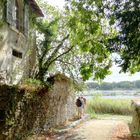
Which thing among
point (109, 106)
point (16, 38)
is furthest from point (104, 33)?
point (109, 106)

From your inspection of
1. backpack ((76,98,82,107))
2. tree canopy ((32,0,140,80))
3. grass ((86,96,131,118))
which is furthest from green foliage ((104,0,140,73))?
grass ((86,96,131,118))

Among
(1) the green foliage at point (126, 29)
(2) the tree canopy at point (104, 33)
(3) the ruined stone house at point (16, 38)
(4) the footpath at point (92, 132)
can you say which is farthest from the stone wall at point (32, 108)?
(1) the green foliage at point (126, 29)

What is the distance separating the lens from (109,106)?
34156 millimetres

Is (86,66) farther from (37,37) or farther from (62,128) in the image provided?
(37,37)

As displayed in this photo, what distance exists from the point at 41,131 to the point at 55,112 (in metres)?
3.24

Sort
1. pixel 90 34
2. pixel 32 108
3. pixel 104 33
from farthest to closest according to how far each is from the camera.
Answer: pixel 32 108 < pixel 104 33 < pixel 90 34

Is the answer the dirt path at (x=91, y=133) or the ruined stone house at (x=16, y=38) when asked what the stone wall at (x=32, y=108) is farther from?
the ruined stone house at (x=16, y=38)

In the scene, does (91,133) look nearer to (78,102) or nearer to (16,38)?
(16,38)

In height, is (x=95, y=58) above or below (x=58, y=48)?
below

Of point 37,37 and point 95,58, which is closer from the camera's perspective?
point 95,58

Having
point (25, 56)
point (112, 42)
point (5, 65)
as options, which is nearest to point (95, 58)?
point (112, 42)

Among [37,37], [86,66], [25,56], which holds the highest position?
[37,37]

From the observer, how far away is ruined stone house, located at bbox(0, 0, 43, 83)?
1769 cm

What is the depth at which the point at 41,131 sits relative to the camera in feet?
61.3
